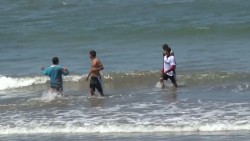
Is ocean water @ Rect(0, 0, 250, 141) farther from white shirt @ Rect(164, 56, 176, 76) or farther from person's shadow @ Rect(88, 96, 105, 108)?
white shirt @ Rect(164, 56, 176, 76)

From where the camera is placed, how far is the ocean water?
14586mm

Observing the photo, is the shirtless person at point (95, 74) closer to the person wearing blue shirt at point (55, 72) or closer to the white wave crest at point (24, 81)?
the person wearing blue shirt at point (55, 72)

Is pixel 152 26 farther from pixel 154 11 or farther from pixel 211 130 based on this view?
pixel 211 130

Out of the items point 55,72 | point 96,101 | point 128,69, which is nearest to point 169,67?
point 96,101

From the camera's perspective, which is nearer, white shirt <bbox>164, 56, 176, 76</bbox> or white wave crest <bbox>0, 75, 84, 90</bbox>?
white shirt <bbox>164, 56, 176, 76</bbox>

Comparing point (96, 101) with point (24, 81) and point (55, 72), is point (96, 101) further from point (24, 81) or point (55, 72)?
point (24, 81)

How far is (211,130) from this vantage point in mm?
13711

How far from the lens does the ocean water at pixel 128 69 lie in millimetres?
14586

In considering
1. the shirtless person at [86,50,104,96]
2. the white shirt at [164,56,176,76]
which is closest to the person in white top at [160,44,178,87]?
the white shirt at [164,56,176,76]

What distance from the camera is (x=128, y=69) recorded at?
22.5m

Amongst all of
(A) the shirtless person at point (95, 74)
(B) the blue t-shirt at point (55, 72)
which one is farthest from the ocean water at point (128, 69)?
(B) the blue t-shirt at point (55, 72)

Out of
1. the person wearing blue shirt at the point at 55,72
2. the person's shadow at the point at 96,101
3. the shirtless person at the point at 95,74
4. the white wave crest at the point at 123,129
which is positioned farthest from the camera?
the shirtless person at the point at 95,74

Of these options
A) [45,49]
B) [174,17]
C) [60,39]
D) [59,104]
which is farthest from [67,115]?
[174,17]

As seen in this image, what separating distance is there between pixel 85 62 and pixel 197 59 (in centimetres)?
386
